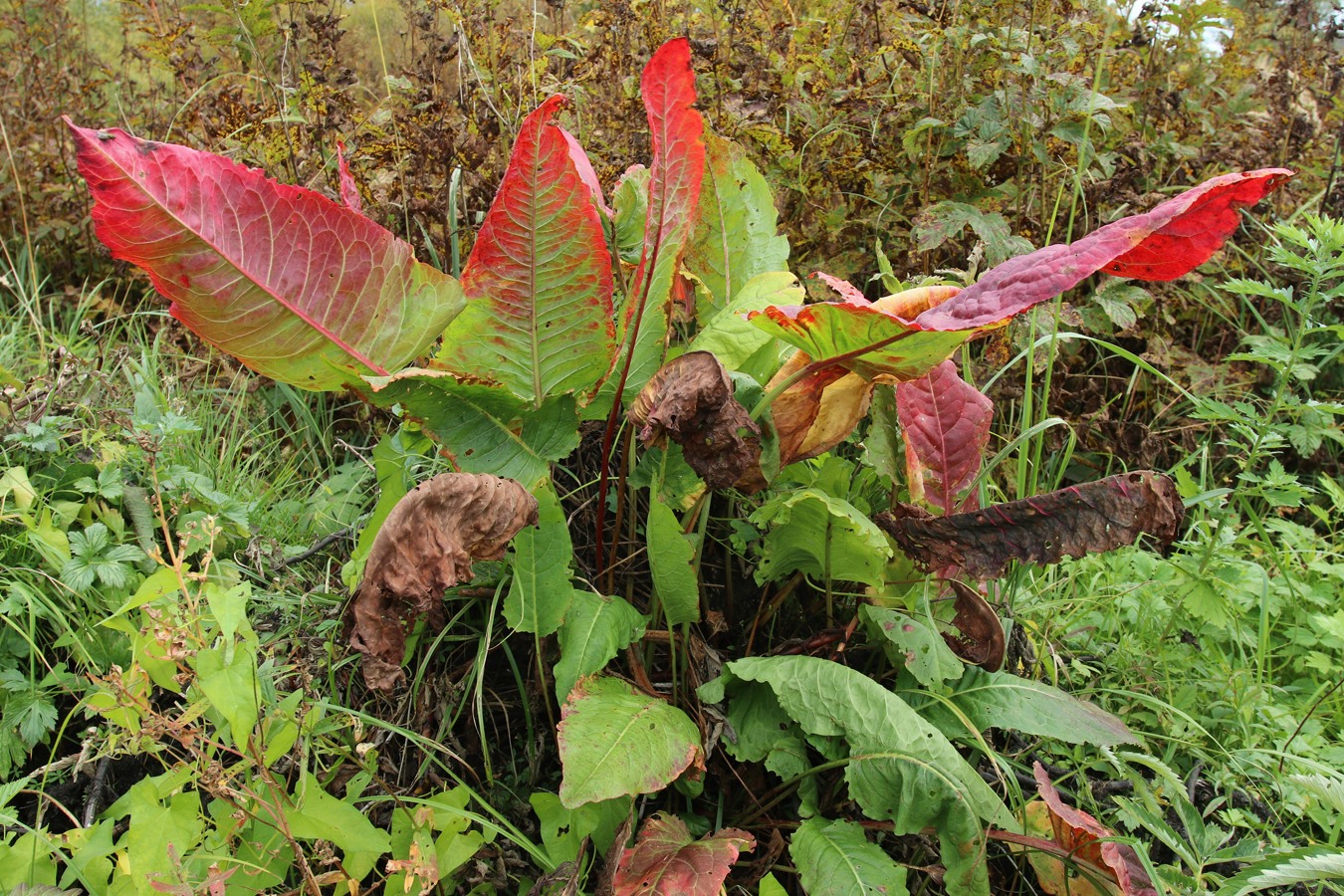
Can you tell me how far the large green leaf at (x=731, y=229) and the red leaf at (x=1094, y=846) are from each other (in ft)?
2.96

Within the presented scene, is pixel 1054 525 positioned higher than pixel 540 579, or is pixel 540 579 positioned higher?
pixel 1054 525

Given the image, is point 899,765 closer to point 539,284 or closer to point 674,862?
point 674,862

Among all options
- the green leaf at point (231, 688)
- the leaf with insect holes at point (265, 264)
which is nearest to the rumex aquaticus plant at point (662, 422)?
the leaf with insect holes at point (265, 264)

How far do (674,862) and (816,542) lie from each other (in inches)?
19.0

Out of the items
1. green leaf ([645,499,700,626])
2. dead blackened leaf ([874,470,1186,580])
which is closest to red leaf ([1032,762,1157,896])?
dead blackened leaf ([874,470,1186,580])

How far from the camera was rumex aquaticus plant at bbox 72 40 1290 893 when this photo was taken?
46.4 inches

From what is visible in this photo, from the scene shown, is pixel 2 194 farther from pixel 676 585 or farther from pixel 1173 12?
pixel 1173 12

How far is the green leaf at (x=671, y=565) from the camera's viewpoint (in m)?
1.34

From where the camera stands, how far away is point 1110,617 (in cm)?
202

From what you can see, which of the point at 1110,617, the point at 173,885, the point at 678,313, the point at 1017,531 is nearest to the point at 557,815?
the point at 173,885

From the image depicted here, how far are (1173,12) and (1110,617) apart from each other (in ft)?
7.51

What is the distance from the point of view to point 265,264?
4.00 ft

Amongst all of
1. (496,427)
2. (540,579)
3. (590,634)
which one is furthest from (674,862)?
(496,427)

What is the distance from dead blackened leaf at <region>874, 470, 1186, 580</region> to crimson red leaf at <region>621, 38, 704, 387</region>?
47 centimetres
